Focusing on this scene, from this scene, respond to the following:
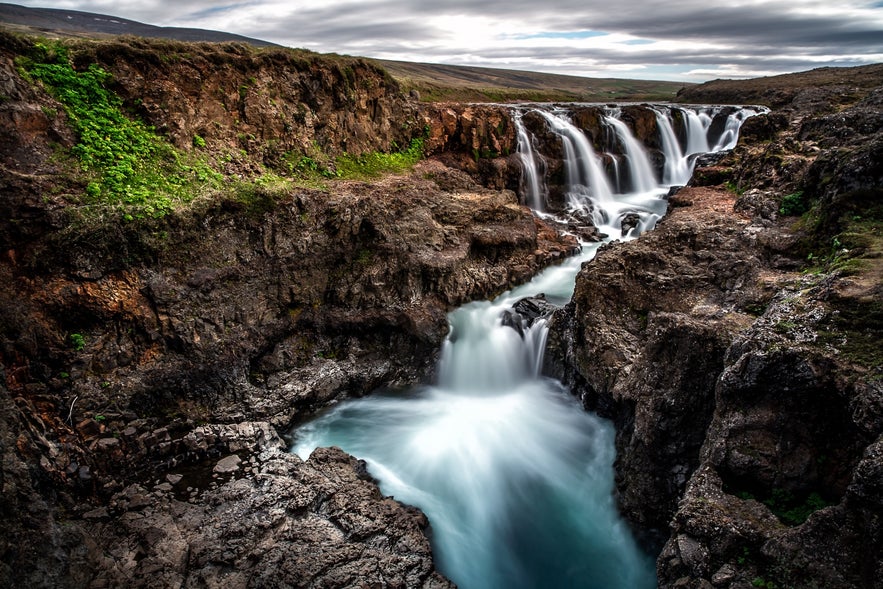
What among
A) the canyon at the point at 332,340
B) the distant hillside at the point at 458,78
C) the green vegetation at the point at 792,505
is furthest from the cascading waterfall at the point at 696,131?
the green vegetation at the point at 792,505

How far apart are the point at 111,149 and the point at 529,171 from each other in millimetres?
16217

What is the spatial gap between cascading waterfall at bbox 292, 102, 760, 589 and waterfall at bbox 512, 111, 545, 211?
8.38 m

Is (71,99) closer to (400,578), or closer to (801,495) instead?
(400,578)

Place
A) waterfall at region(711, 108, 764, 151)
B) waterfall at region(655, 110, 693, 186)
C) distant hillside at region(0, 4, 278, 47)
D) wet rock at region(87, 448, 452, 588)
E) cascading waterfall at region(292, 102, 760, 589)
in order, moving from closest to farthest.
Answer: wet rock at region(87, 448, 452, 588), cascading waterfall at region(292, 102, 760, 589), waterfall at region(655, 110, 693, 186), waterfall at region(711, 108, 764, 151), distant hillside at region(0, 4, 278, 47)

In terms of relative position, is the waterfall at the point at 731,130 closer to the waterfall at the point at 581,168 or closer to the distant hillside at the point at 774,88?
the distant hillside at the point at 774,88

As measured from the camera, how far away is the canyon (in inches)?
233

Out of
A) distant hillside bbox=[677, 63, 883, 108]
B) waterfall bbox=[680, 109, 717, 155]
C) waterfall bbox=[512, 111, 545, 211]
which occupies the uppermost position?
distant hillside bbox=[677, 63, 883, 108]

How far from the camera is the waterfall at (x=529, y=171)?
21797 millimetres

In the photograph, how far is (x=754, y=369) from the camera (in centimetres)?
616

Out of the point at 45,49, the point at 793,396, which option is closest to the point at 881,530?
the point at 793,396

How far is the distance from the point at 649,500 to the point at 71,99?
14524 mm

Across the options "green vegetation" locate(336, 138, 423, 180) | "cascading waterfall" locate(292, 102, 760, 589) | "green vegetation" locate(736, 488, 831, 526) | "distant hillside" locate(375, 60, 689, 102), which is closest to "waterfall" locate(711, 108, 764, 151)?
"green vegetation" locate(336, 138, 423, 180)

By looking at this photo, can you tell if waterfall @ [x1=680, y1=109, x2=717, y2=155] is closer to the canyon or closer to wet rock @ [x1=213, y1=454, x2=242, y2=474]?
the canyon

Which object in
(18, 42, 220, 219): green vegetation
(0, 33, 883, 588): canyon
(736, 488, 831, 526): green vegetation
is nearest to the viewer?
(736, 488, 831, 526): green vegetation
